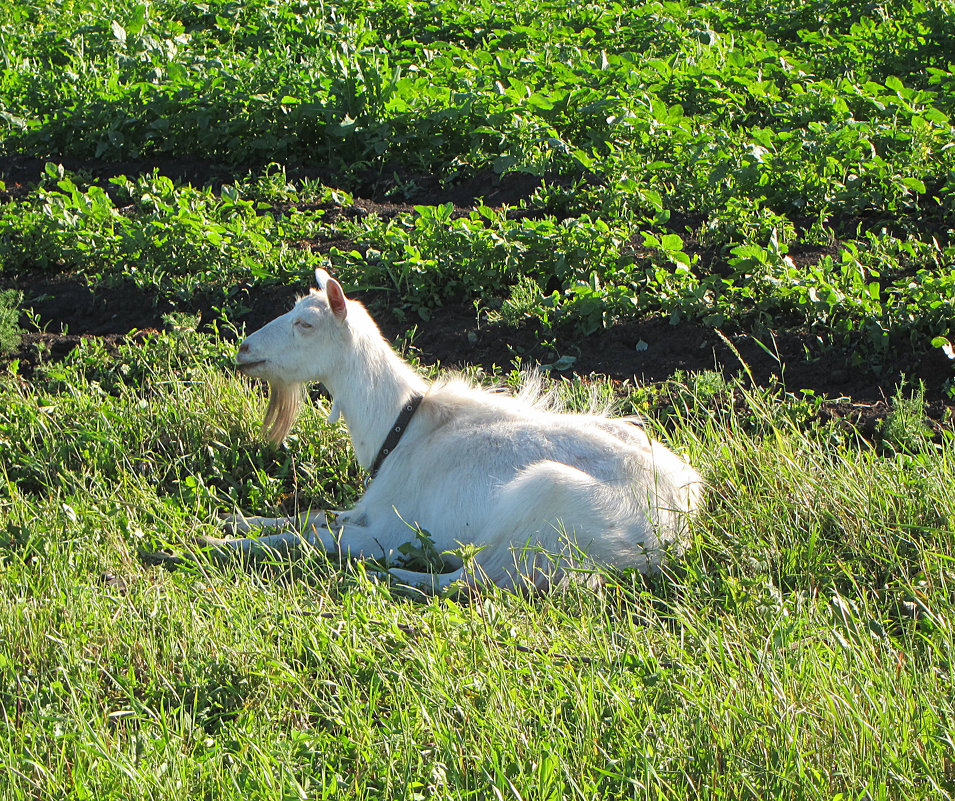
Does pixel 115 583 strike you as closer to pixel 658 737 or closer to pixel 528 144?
pixel 658 737

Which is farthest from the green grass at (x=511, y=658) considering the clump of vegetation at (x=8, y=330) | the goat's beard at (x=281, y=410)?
the clump of vegetation at (x=8, y=330)

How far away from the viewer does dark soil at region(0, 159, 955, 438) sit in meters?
5.02

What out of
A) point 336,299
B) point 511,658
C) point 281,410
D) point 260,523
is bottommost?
point 260,523

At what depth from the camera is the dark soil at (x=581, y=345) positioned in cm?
502

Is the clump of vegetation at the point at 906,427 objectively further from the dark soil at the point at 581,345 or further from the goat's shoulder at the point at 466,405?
the goat's shoulder at the point at 466,405

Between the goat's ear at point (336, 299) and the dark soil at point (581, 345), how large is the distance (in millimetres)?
1160

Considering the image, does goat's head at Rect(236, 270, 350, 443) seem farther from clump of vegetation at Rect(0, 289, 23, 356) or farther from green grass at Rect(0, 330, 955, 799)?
clump of vegetation at Rect(0, 289, 23, 356)

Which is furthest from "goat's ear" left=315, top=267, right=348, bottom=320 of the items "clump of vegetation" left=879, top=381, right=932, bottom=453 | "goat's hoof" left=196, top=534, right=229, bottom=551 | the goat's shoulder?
"clump of vegetation" left=879, top=381, right=932, bottom=453

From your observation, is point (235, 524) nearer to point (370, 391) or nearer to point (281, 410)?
point (281, 410)

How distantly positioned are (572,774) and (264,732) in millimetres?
878

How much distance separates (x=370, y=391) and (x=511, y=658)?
1.65 m

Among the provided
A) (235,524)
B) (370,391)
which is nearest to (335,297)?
(370,391)

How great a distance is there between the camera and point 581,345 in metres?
5.59

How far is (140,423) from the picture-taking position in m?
4.89
